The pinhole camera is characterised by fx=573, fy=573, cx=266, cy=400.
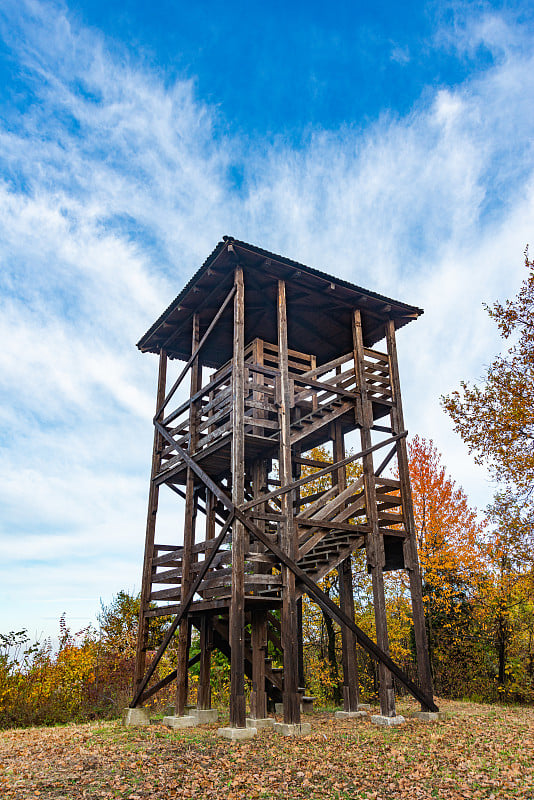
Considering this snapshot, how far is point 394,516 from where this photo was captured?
1413cm

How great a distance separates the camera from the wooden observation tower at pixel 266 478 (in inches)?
475

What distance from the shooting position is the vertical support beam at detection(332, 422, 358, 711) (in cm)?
1401

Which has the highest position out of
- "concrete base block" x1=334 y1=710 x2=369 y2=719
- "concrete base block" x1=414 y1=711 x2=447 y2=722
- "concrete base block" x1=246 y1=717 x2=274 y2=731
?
"concrete base block" x1=246 y1=717 x2=274 y2=731

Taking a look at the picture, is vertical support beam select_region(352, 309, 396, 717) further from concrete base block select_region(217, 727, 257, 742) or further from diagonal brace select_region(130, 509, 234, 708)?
diagonal brace select_region(130, 509, 234, 708)

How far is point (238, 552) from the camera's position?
448 inches

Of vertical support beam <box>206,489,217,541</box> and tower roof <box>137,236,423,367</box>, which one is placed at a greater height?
tower roof <box>137,236,423,367</box>

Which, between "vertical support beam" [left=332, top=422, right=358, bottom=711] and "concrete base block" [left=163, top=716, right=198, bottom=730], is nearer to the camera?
"concrete base block" [left=163, top=716, right=198, bottom=730]

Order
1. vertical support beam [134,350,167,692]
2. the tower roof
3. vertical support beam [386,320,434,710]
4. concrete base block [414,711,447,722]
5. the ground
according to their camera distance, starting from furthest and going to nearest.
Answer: vertical support beam [134,350,167,692]
the tower roof
vertical support beam [386,320,434,710]
concrete base block [414,711,447,722]
the ground

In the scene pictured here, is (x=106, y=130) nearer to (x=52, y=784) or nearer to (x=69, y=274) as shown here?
(x=69, y=274)

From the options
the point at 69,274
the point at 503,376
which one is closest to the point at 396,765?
the point at 503,376

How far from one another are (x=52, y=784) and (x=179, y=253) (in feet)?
78.7

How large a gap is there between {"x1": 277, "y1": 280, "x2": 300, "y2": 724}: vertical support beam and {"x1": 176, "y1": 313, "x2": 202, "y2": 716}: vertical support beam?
2.73 m

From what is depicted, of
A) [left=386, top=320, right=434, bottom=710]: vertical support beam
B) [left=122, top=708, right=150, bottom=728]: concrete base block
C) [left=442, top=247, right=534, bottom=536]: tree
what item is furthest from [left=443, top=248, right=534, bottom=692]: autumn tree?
[left=122, top=708, right=150, bottom=728]: concrete base block

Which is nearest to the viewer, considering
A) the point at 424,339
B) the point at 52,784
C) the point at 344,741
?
the point at 52,784
